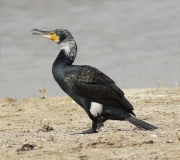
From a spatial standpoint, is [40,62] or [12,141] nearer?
[12,141]

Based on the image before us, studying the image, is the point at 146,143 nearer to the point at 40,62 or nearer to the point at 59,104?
the point at 59,104

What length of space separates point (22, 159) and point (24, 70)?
7.51m

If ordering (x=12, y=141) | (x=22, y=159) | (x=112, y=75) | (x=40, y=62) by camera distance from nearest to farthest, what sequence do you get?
(x=22, y=159), (x=12, y=141), (x=112, y=75), (x=40, y=62)

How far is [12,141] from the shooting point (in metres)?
8.58

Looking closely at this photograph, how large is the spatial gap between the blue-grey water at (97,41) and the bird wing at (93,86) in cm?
433

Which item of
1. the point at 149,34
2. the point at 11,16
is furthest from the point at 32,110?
the point at 11,16

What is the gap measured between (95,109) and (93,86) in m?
0.26

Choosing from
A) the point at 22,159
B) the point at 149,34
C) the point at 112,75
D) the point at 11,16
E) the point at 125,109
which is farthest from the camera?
the point at 11,16

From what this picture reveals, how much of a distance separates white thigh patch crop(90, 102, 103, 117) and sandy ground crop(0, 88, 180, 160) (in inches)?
8.8

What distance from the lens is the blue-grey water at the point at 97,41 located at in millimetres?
14539

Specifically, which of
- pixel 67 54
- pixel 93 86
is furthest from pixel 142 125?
pixel 67 54

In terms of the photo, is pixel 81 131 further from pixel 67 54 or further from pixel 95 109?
pixel 67 54

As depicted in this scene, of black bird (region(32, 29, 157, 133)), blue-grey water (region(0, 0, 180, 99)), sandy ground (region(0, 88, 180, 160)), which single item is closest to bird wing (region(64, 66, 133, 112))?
black bird (region(32, 29, 157, 133))

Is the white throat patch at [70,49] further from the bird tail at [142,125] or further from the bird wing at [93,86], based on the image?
the bird tail at [142,125]
